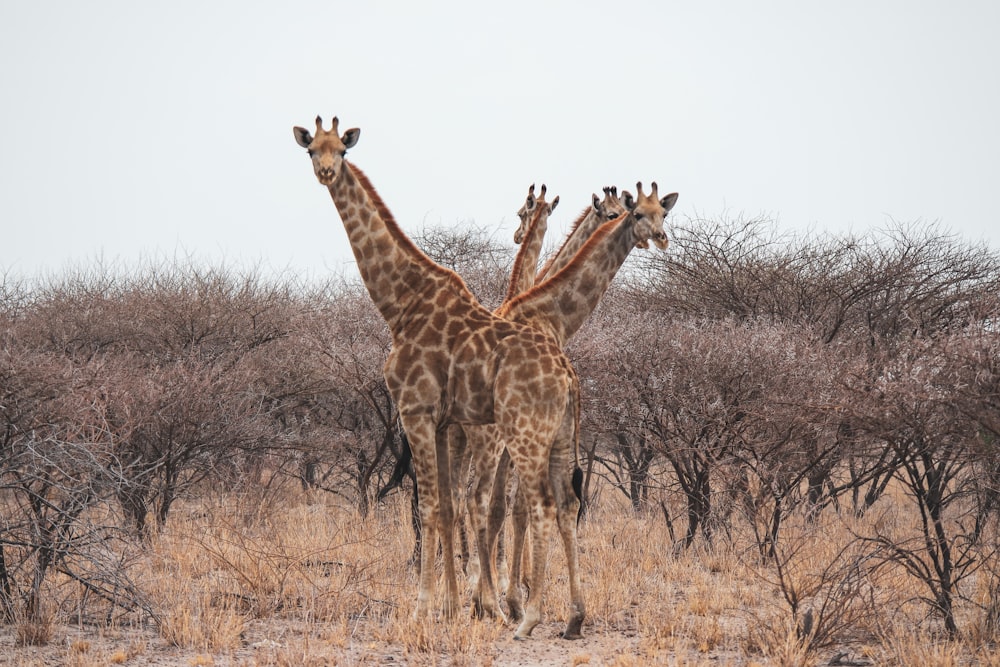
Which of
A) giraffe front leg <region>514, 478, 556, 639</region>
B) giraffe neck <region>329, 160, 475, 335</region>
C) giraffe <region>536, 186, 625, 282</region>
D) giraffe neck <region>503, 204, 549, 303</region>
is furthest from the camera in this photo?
giraffe <region>536, 186, 625, 282</region>

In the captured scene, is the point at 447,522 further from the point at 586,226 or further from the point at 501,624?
the point at 586,226

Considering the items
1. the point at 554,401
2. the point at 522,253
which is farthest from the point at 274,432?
the point at 554,401

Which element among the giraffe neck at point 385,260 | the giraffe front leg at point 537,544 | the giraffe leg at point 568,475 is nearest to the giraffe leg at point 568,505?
the giraffe leg at point 568,475

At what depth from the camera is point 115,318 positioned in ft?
Result: 52.4

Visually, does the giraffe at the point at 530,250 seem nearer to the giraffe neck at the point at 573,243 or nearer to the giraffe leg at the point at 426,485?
the giraffe neck at the point at 573,243

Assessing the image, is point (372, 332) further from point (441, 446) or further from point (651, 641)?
point (651, 641)

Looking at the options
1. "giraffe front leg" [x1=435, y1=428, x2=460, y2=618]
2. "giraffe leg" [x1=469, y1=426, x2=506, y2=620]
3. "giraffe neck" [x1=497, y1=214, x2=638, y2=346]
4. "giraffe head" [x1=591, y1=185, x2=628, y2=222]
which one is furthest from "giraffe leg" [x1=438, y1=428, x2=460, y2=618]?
"giraffe head" [x1=591, y1=185, x2=628, y2=222]

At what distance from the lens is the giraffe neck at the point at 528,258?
8047mm

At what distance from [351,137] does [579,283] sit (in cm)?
186

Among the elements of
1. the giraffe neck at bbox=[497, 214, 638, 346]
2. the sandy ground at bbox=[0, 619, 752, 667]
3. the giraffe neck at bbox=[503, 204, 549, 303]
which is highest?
the giraffe neck at bbox=[503, 204, 549, 303]

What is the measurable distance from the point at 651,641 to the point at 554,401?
1620mm

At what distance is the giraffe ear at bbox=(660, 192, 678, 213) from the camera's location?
732 cm

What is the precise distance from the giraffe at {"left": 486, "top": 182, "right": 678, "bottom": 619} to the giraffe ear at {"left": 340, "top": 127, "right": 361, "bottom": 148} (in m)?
1.53

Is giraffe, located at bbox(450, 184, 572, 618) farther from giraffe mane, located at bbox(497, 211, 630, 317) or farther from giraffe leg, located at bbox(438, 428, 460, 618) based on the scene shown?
giraffe mane, located at bbox(497, 211, 630, 317)
